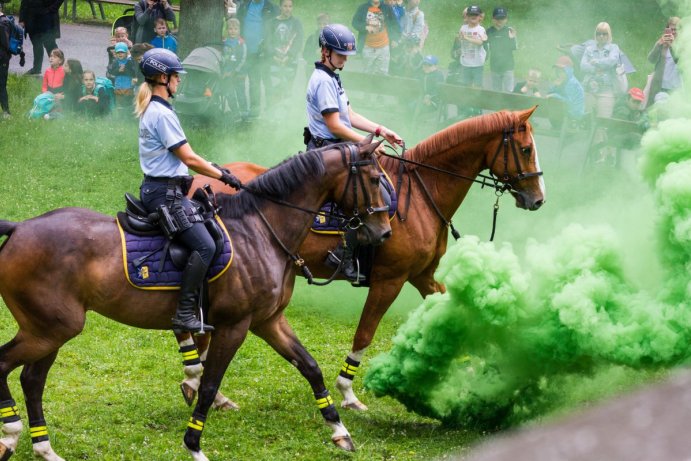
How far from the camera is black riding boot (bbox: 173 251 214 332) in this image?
21.8 feet

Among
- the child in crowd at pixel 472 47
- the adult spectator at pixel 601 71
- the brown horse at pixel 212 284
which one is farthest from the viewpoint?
the child in crowd at pixel 472 47

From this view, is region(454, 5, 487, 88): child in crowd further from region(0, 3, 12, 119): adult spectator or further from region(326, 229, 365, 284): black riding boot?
region(326, 229, 365, 284): black riding boot

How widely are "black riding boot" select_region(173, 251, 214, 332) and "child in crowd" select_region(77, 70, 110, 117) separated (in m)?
13.3

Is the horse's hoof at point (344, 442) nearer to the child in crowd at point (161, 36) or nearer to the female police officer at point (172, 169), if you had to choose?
the female police officer at point (172, 169)

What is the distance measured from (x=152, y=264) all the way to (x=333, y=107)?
271cm

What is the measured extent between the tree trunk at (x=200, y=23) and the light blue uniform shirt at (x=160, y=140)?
12.8m

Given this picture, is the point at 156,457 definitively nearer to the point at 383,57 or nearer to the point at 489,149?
the point at 489,149

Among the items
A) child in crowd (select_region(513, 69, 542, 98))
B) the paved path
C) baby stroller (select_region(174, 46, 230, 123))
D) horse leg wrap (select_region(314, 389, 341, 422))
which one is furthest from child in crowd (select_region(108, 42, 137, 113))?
horse leg wrap (select_region(314, 389, 341, 422))

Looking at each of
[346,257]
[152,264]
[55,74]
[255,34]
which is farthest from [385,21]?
[152,264]

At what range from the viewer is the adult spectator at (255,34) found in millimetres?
19141

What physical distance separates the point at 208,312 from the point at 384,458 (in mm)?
1800

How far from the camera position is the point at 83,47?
24.1 meters

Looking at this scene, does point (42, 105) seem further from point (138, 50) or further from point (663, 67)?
point (663, 67)

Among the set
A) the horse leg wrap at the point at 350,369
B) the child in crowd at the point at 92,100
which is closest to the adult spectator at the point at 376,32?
the child in crowd at the point at 92,100
